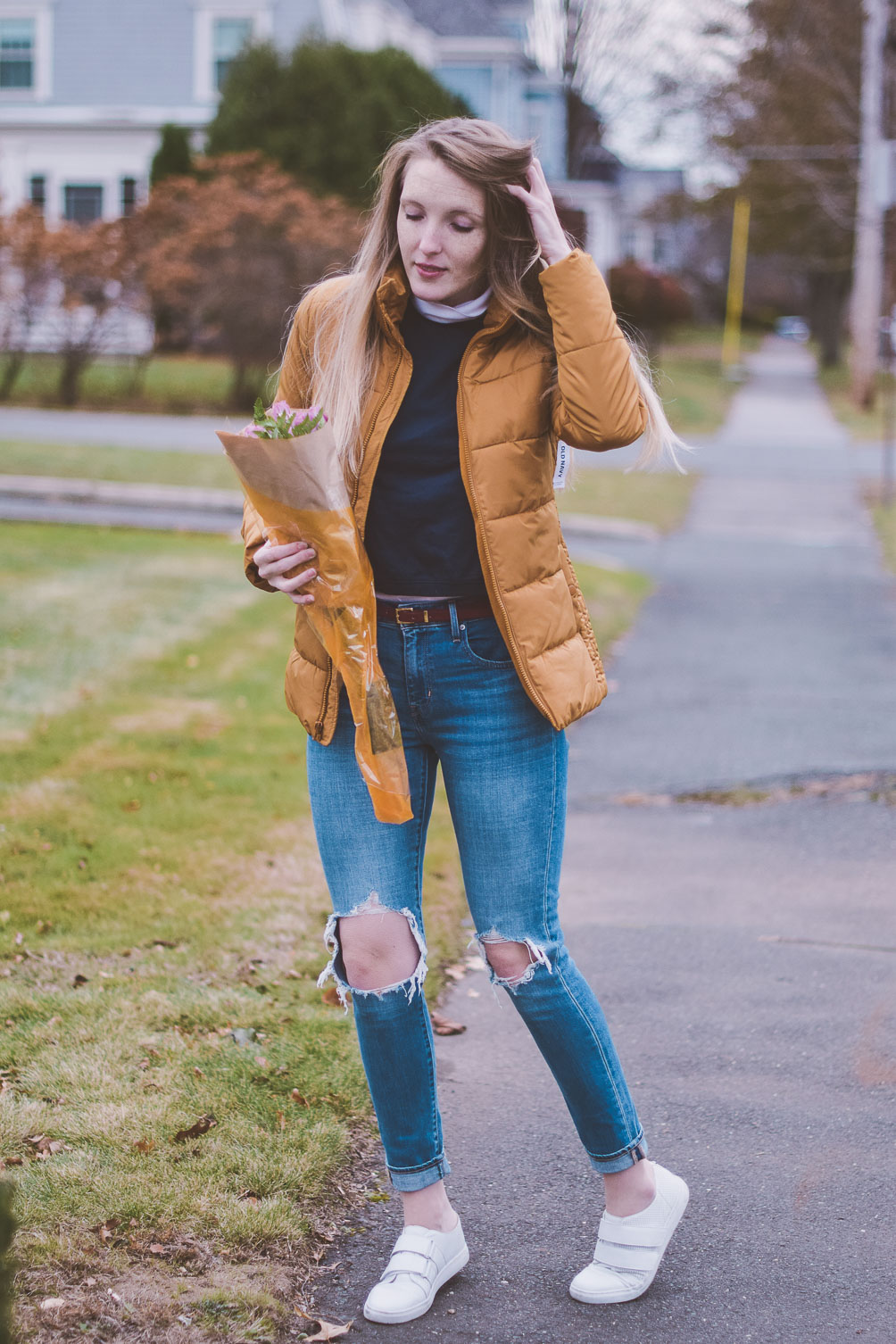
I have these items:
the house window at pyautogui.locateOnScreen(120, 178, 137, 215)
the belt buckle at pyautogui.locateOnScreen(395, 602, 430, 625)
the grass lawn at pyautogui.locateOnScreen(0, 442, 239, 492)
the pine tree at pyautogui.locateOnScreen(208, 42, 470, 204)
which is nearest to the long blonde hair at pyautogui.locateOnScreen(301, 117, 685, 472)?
the belt buckle at pyautogui.locateOnScreen(395, 602, 430, 625)

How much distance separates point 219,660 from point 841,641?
4.00 meters

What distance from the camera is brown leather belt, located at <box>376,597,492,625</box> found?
271 cm

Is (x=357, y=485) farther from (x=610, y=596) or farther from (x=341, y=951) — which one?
(x=610, y=596)

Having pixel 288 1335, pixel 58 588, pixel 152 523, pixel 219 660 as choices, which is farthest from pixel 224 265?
pixel 288 1335

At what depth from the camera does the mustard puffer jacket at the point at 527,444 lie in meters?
2.61

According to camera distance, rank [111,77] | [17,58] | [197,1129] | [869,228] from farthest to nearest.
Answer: [17,58], [111,77], [869,228], [197,1129]

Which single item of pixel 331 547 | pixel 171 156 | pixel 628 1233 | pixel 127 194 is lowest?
pixel 628 1233

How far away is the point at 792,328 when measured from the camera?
7950 cm

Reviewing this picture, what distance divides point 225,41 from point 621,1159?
104 feet

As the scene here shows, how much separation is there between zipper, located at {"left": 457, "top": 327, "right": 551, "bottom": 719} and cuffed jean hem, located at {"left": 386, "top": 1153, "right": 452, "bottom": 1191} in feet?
3.00

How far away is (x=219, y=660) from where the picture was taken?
811 centimetres

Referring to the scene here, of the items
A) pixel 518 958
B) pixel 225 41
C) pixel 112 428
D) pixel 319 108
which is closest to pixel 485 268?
pixel 518 958

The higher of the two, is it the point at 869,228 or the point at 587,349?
the point at 869,228

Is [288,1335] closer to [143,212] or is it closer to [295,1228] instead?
→ [295,1228]
